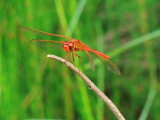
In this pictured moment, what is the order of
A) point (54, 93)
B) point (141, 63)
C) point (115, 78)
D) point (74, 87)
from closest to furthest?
point (74, 87), point (54, 93), point (115, 78), point (141, 63)

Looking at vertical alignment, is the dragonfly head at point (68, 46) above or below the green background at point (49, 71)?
below

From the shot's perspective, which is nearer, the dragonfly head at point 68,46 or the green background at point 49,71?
the dragonfly head at point 68,46

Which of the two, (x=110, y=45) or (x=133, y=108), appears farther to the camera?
(x=110, y=45)

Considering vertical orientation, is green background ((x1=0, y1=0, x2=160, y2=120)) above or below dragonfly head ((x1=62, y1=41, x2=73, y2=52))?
above

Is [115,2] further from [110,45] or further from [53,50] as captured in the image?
[53,50]

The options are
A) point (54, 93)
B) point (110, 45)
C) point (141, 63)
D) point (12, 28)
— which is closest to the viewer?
point (12, 28)

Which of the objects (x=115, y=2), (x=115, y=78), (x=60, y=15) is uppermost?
(x=115, y=2)

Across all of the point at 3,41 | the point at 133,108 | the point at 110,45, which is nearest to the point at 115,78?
the point at 133,108

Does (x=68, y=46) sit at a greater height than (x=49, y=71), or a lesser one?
lesser

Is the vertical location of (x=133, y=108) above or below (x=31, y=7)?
below

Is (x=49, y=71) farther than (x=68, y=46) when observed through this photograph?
Yes

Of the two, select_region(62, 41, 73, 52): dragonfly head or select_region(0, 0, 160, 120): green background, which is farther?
select_region(0, 0, 160, 120): green background
